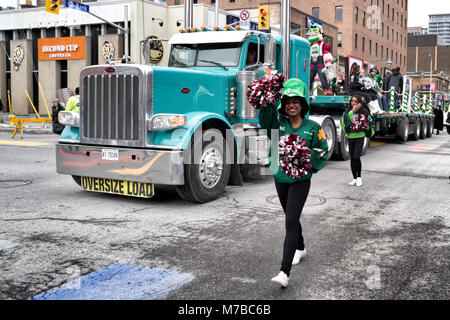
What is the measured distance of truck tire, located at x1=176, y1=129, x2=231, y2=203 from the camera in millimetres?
7277

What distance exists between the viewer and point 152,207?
24.1 feet

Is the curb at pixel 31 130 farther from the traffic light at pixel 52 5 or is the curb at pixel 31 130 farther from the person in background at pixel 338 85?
the person in background at pixel 338 85

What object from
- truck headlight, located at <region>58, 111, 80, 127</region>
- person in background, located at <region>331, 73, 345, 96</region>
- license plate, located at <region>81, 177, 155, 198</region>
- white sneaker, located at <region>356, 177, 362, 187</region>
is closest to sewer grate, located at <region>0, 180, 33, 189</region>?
license plate, located at <region>81, 177, 155, 198</region>

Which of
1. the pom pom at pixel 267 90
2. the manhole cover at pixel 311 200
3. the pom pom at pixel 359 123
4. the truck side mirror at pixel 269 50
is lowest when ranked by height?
the manhole cover at pixel 311 200

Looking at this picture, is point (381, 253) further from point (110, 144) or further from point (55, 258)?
point (110, 144)

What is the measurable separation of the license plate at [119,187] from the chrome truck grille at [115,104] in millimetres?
620

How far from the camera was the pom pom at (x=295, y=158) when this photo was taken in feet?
14.0

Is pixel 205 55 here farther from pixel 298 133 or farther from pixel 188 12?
pixel 298 133

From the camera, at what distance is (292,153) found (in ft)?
14.0

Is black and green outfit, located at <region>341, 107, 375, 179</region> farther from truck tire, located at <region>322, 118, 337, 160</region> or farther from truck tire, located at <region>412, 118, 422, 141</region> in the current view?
truck tire, located at <region>412, 118, 422, 141</region>

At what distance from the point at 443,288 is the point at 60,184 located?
701 cm

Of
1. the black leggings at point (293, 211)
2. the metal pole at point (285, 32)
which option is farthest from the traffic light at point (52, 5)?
the black leggings at point (293, 211)
